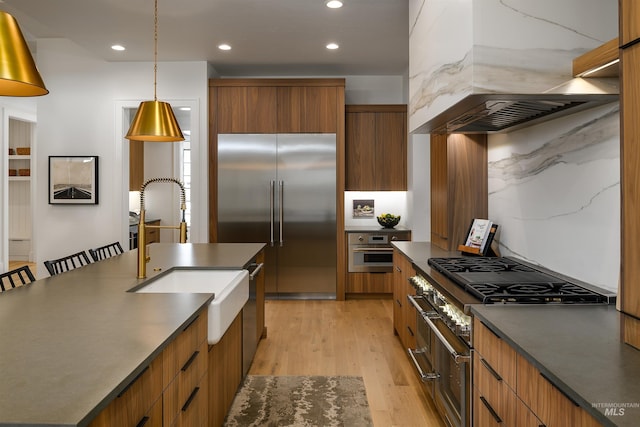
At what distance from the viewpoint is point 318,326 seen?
4590mm

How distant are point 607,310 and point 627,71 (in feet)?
2.98

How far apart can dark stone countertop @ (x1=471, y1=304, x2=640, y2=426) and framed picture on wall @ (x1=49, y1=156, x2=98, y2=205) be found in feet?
16.3

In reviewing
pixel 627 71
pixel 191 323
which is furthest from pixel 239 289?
pixel 627 71

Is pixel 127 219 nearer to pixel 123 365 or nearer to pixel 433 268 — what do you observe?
pixel 433 268

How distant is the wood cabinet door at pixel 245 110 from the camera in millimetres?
5629

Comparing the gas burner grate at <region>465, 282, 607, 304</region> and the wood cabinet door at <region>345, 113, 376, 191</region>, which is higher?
the wood cabinet door at <region>345, 113, 376, 191</region>

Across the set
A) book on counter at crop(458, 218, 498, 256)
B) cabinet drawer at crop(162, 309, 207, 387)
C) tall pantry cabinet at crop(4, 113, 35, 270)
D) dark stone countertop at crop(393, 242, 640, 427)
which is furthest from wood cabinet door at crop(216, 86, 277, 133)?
tall pantry cabinet at crop(4, 113, 35, 270)

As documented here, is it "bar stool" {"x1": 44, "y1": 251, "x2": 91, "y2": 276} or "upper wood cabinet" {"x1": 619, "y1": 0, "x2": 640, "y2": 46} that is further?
"bar stool" {"x1": 44, "y1": 251, "x2": 91, "y2": 276}

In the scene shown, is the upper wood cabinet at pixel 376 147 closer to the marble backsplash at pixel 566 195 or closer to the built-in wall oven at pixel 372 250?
the built-in wall oven at pixel 372 250

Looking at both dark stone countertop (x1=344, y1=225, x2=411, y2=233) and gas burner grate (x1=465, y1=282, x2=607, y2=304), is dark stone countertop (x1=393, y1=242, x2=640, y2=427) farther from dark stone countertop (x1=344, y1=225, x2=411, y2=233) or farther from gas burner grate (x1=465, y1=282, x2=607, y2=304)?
dark stone countertop (x1=344, y1=225, x2=411, y2=233)

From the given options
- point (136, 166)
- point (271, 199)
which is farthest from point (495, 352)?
point (136, 166)

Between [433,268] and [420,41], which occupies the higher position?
[420,41]

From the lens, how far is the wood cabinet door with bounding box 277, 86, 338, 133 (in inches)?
222

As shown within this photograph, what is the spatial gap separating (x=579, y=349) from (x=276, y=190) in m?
4.50
